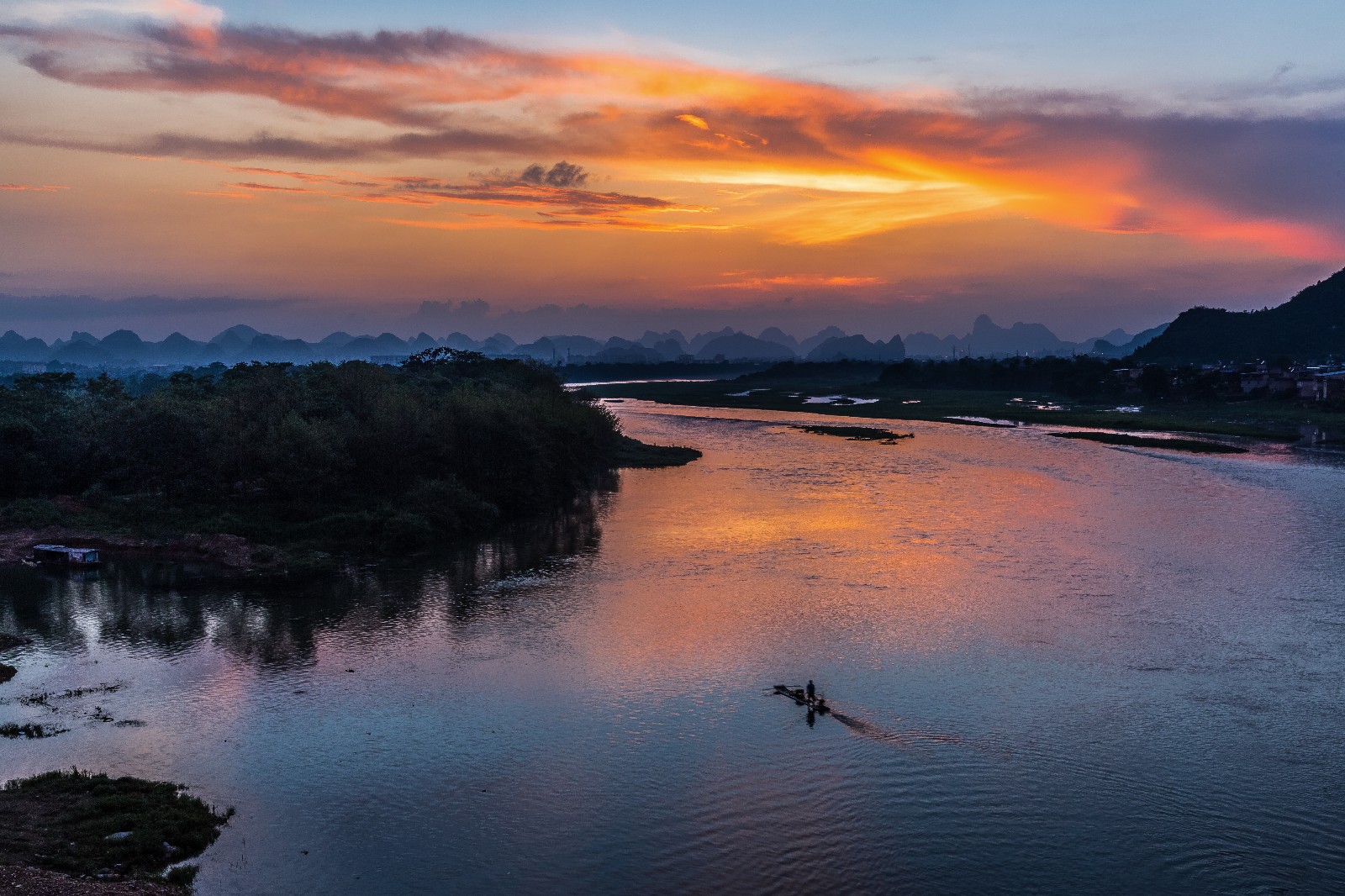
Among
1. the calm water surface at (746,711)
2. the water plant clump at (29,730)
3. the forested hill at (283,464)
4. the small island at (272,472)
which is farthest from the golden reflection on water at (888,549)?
the water plant clump at (29,730)

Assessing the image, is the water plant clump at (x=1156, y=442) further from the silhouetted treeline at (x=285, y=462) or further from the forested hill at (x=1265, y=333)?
the forested hill at (x=1265, y=333)

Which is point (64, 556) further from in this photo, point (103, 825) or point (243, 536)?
point (103, 825)

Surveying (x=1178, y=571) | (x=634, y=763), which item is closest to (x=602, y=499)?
(x=1178, y=571)

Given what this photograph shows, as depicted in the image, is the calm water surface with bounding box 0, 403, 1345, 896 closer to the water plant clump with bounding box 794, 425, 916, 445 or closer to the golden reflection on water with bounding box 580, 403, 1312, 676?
the golden reflection on water with bounding box 580, 403, 1312, 676

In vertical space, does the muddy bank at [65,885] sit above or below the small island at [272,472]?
below

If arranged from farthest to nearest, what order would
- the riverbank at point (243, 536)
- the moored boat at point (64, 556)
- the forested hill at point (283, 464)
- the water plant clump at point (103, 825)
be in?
the forested hill at point (283, 464) < the riverbank at point (243, 536) < the moored boat at point (64, 556) < the water plant clump at point (103, 825)

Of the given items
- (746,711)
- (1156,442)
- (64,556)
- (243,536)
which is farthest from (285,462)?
(1156,442)

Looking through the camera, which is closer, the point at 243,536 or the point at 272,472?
the point at 243,536
